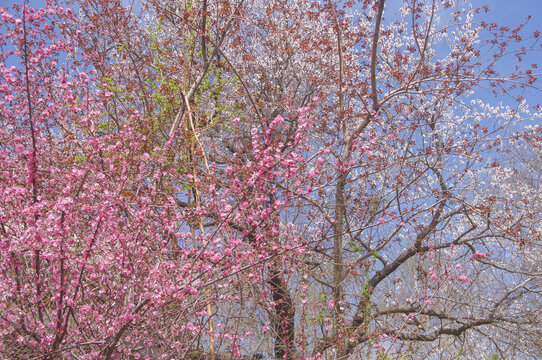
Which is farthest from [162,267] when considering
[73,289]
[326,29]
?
[326,29]

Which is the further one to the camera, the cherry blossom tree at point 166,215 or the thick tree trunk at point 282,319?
the thick tree trunk at point 282,319

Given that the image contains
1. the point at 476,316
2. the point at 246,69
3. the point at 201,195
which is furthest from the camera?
the point at 246,69

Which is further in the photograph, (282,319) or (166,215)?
(282,319)

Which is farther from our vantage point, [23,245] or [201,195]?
[201,195]

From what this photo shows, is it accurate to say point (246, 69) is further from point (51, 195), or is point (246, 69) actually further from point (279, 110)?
point (51, 195)

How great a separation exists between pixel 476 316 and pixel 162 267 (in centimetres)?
658

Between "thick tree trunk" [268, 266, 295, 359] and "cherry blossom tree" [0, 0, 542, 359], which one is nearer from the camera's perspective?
"cherry blossom tree" [0, 0, 542, 359]

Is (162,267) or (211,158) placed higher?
(211,158)

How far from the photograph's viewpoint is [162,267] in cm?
257

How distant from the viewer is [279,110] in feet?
26.6

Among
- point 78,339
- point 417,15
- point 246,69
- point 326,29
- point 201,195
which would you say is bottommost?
point 78,339

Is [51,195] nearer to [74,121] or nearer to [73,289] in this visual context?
[74,121]

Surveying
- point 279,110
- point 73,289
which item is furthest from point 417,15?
point 73,289

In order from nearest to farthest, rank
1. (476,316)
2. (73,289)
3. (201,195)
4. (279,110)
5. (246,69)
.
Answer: (73,289), (201,195), (476,316), (279,110), (246,69)
